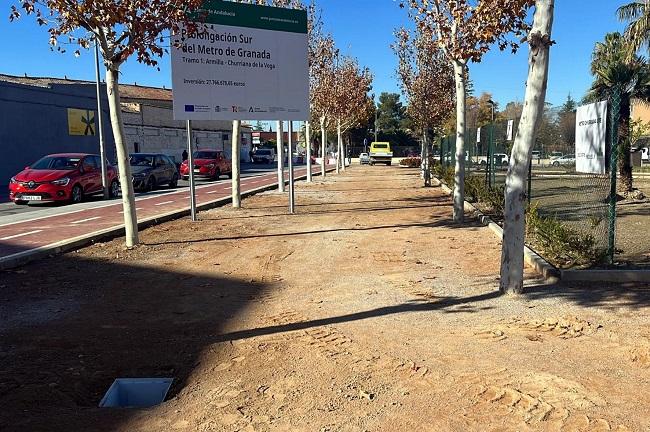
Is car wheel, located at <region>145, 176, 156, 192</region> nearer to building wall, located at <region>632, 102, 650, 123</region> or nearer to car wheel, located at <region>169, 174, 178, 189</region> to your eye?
car wheel, located at <region>169, 174, 178, 189</region>

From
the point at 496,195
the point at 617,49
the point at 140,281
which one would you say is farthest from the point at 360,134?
the point at 140,281

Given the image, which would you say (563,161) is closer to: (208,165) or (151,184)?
(151,184)

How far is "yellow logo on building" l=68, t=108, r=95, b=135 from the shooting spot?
31.0 m

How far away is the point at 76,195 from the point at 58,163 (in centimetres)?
132

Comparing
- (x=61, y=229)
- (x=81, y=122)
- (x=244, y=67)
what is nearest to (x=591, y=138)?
(x=244, y=67)

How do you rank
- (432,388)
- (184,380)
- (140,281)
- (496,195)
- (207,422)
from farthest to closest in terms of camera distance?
(496,195), (140,281), (184,380), (432,388), (207,422)

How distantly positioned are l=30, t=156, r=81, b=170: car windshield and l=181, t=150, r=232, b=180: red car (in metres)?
10.3

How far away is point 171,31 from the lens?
8.73 meters

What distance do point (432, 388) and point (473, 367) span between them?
50 centimetres

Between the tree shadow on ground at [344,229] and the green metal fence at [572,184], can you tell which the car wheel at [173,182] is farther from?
the tree shadow on ground at [344,229]

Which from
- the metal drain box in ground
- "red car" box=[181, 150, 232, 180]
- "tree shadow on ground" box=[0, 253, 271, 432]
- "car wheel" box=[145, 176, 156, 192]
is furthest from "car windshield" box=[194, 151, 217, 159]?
the metal drain box in ground

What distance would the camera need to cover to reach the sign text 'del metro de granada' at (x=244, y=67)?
38.5ft

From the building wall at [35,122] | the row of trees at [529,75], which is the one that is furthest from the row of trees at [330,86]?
the building wall at [35,122]

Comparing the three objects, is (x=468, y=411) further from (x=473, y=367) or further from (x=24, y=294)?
(x=24, y=294)
